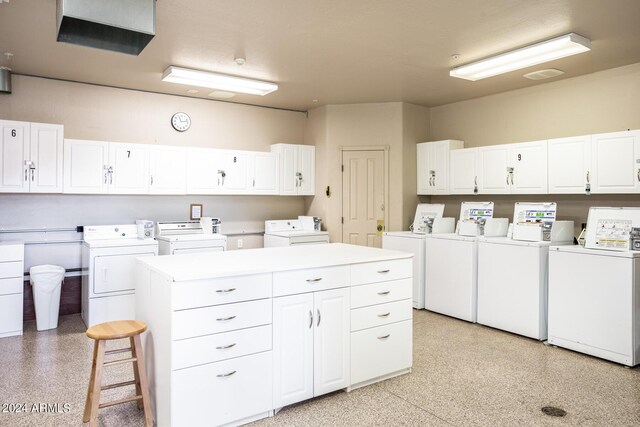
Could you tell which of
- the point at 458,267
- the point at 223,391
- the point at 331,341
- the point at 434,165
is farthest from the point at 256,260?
the point at 434,165

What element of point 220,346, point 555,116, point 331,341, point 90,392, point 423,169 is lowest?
point 90,392

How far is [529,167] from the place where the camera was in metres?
5.17

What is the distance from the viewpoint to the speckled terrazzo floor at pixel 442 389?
9.52 feet

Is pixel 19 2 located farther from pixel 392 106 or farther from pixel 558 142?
pixel 558 142

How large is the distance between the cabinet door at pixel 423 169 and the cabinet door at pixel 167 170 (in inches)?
131

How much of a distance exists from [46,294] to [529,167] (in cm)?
559

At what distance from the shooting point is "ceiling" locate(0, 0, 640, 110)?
3320 millimetres

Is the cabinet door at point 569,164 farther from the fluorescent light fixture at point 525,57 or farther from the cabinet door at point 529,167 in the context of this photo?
the fluorescent light fixture at point 525,57

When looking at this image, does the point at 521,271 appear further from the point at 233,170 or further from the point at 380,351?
the point at 233,170

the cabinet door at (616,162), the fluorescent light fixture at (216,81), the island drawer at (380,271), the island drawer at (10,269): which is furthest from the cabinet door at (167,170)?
the cabinet door at (616,162)

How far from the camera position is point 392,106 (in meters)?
6.48

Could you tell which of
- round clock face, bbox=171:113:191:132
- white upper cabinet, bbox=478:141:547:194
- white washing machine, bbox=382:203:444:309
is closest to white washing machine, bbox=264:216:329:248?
white washing machine, bbox=382:203:444:309

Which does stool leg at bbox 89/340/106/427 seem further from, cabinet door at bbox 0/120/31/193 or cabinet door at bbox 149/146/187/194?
cabinet door at bbox 149/146/187/194

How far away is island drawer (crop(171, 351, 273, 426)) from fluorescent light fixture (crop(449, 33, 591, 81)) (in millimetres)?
3493
